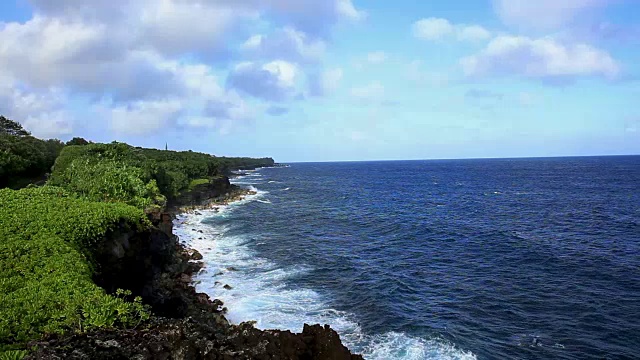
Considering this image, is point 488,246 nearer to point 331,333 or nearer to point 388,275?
point 388,275

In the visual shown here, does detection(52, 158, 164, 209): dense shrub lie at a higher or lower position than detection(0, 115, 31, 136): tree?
lower

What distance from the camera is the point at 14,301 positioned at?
14836 mm

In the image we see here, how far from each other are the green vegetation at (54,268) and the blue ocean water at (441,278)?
12.7 metres

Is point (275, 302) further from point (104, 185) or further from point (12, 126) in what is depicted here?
point (12, 126)

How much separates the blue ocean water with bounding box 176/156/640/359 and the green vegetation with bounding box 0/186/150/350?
1268 cm

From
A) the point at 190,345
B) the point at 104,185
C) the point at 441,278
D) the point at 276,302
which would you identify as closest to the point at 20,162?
the point at 104,185

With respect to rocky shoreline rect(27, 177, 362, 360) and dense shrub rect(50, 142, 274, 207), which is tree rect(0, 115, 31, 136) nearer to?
dense shrub rect(50, 142, 274, 207)

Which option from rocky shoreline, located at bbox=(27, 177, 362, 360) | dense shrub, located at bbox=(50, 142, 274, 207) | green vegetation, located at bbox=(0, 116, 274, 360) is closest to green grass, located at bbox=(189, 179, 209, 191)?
dense shrub, located at bbox=(50, 142, 274, 207)

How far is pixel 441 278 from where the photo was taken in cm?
3850

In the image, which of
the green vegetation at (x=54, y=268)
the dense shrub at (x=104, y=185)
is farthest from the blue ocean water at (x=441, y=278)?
the green vegetation at (x=54, y=268)

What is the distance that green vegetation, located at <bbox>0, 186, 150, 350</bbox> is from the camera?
45.5 ft

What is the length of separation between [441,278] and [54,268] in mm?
32318

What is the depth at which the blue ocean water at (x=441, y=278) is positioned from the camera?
2638 centimetres

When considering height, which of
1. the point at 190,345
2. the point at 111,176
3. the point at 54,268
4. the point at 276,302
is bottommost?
the point at 276,302
